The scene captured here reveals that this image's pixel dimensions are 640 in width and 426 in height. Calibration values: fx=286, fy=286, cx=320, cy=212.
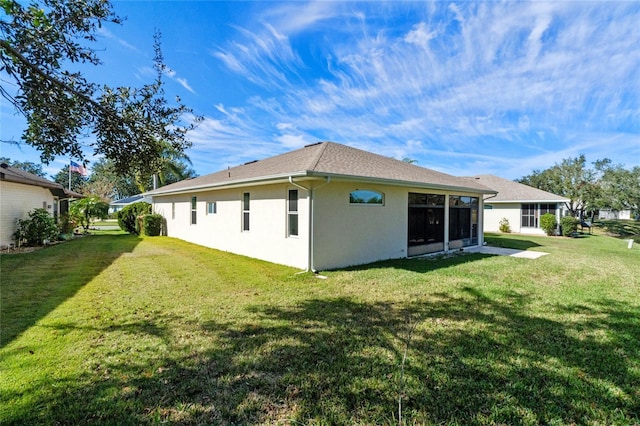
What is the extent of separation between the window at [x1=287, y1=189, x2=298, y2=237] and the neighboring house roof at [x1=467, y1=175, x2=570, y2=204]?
1888 centimetres

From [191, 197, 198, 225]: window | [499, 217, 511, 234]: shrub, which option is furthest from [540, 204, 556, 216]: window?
[191, 197, 198, 225]: window

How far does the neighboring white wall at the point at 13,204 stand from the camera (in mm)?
11461

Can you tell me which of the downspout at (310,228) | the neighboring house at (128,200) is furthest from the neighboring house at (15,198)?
the neighboring house at (128,200)

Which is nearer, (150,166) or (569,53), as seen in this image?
(150,166)

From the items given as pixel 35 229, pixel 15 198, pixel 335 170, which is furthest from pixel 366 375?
pixel 15 198

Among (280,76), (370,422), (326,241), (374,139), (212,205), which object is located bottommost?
(370,422)

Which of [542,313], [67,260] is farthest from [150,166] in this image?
[67,260]

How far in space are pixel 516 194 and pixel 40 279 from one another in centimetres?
2703

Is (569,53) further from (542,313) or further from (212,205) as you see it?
(212,205)

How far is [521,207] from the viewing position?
22.0 metres

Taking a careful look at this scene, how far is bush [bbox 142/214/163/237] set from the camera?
57.7 ft

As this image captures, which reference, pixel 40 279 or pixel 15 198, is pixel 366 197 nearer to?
pixel 40 279

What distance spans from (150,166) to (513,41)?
12.2 meters

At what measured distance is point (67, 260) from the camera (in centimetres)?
945
